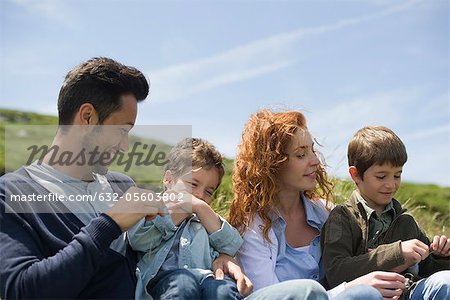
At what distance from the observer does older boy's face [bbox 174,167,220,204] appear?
293 cm

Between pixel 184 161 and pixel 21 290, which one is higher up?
pixel 184 161

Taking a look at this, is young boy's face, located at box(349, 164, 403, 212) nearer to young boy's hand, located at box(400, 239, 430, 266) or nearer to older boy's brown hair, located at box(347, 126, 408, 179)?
older boy's brown hair, located at box(347, 126, 408, 179)

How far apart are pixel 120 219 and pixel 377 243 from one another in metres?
1.33

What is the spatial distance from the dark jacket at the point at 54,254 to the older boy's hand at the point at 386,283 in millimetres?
1003

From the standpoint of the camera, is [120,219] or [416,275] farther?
[416,275]

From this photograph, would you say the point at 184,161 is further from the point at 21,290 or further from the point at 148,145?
the point at 21,290

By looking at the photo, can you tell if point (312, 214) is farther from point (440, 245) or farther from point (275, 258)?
point (440, 245)

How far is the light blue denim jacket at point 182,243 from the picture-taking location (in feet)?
8.80

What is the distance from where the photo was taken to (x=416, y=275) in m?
2.92

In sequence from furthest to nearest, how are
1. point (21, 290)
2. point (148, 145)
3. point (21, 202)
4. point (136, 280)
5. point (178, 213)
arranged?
point (148, 145) → point (178, 213) → point (136, 280) → point (21, 202) → point (21, 290)

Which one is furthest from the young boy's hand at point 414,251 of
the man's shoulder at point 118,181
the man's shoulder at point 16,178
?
the man's shoulder at point 16,178

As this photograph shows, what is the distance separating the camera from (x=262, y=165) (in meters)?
3.09

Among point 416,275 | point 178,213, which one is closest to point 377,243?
point 416,275

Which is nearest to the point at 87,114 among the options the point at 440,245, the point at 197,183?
the point at 197,183
